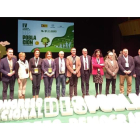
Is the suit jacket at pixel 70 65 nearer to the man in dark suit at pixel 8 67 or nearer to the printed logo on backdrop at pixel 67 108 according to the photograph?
the printed logo on backdrop at pixel 67 108

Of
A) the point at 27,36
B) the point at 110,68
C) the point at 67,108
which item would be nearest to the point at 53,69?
the point at 67,108

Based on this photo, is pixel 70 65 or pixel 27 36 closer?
pixel 70 65

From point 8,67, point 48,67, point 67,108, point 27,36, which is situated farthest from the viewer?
point 27,36

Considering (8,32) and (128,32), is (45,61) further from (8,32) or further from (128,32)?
(128,32)

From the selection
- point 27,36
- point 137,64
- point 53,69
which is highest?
point 27,36

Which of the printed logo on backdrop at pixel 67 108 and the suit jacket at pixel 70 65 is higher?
the suit jacket at pixel 70 65

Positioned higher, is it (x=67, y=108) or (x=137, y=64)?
(x=137, y=64)

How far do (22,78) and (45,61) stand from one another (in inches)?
26.9

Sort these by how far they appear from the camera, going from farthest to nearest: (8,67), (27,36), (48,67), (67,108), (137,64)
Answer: (27,36) < (137,64) < (48,67) < (8,67) < (67,108)

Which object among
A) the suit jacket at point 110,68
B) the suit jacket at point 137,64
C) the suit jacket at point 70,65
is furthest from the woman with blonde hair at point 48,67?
the suit jacket at point 137,64

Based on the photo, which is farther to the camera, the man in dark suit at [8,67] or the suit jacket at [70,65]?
the suit jacket at [70,65]

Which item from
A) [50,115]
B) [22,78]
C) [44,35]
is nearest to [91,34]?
[44,35]

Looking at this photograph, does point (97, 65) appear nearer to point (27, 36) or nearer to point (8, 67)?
point (8, 67)

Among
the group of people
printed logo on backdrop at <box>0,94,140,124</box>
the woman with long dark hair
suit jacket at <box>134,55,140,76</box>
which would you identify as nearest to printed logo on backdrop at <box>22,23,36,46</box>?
the group of people
